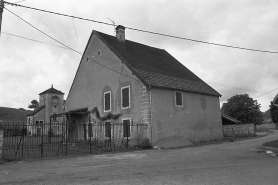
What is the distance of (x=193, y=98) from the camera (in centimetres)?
2141

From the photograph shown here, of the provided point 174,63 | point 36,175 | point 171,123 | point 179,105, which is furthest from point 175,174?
point 174,63

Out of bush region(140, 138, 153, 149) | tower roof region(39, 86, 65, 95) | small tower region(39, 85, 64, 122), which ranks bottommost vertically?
bush region(140, 138, 153, 149)

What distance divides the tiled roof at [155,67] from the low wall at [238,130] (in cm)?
513

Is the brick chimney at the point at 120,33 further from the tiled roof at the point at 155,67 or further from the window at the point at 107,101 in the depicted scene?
the window at the point at 107,101

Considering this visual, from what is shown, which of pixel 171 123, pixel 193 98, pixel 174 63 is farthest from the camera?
pixel 174 63

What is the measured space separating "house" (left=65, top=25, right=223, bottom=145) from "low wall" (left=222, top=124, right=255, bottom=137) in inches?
153

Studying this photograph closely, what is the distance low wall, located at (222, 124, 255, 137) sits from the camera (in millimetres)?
27039

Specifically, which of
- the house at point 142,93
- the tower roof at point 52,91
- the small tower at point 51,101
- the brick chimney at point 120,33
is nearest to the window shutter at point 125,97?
the house at point 142,93

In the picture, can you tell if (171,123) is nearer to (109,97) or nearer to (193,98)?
(193,98)

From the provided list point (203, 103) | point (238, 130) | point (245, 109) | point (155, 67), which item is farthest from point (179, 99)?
point (245, 109)

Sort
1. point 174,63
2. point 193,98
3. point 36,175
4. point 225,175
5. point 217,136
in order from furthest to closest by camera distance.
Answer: point 174,63 → point 217,136 → point 193,98 → point 36,175 → point 225,175

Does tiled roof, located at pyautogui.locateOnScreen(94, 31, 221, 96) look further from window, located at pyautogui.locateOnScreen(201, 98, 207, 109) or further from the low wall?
the low wall

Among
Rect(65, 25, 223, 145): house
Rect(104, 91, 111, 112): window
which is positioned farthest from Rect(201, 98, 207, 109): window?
Rect(104, 91, 111, 112): window

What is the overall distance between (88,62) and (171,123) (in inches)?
402
